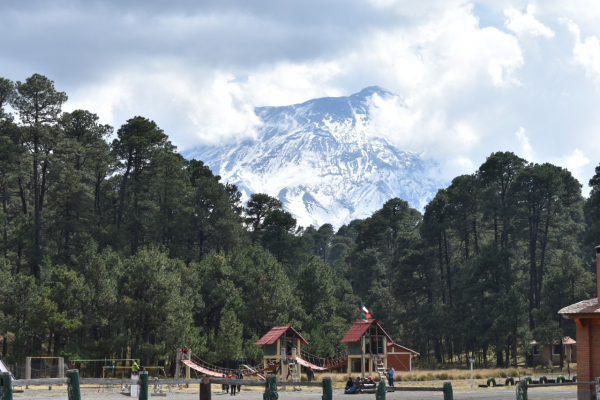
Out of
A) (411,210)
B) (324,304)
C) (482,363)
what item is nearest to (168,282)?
(324,304)

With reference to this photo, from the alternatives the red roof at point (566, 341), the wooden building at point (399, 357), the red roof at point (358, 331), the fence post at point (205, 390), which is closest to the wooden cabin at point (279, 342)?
the red roof at point (358, 331)

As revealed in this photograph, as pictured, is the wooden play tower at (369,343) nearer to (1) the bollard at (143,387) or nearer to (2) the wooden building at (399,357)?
(2) the wooden building at (399,357)

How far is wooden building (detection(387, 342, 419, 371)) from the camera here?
72062 mm

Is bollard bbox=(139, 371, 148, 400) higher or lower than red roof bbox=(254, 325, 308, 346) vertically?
lower

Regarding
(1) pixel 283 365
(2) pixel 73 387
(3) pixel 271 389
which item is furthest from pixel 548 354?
(2) pixel 73 387

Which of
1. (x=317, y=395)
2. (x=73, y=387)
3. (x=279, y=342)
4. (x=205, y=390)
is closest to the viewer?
(x=73, y=387)

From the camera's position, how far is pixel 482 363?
84625mm

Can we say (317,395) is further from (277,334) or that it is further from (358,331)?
(358,331)

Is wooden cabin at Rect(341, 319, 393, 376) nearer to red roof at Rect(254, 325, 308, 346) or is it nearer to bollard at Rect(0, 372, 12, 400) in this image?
red roof at Rect(254, 325, 308, 346)

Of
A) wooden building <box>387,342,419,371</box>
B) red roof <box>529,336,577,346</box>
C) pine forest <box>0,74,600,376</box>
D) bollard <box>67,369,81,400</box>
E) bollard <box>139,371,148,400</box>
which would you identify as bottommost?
wooden building <box>387,342,419,371</box>

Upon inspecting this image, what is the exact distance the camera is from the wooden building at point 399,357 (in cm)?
7206

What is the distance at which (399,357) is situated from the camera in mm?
72625

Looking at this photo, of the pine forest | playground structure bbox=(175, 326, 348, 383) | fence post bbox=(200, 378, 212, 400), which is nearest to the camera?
fence post bbox=(200, 378, 212, 400)

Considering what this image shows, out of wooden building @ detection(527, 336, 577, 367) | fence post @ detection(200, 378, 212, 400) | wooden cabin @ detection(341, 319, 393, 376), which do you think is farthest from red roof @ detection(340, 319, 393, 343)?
fence post @ detection(200, 378, 212, 400)
